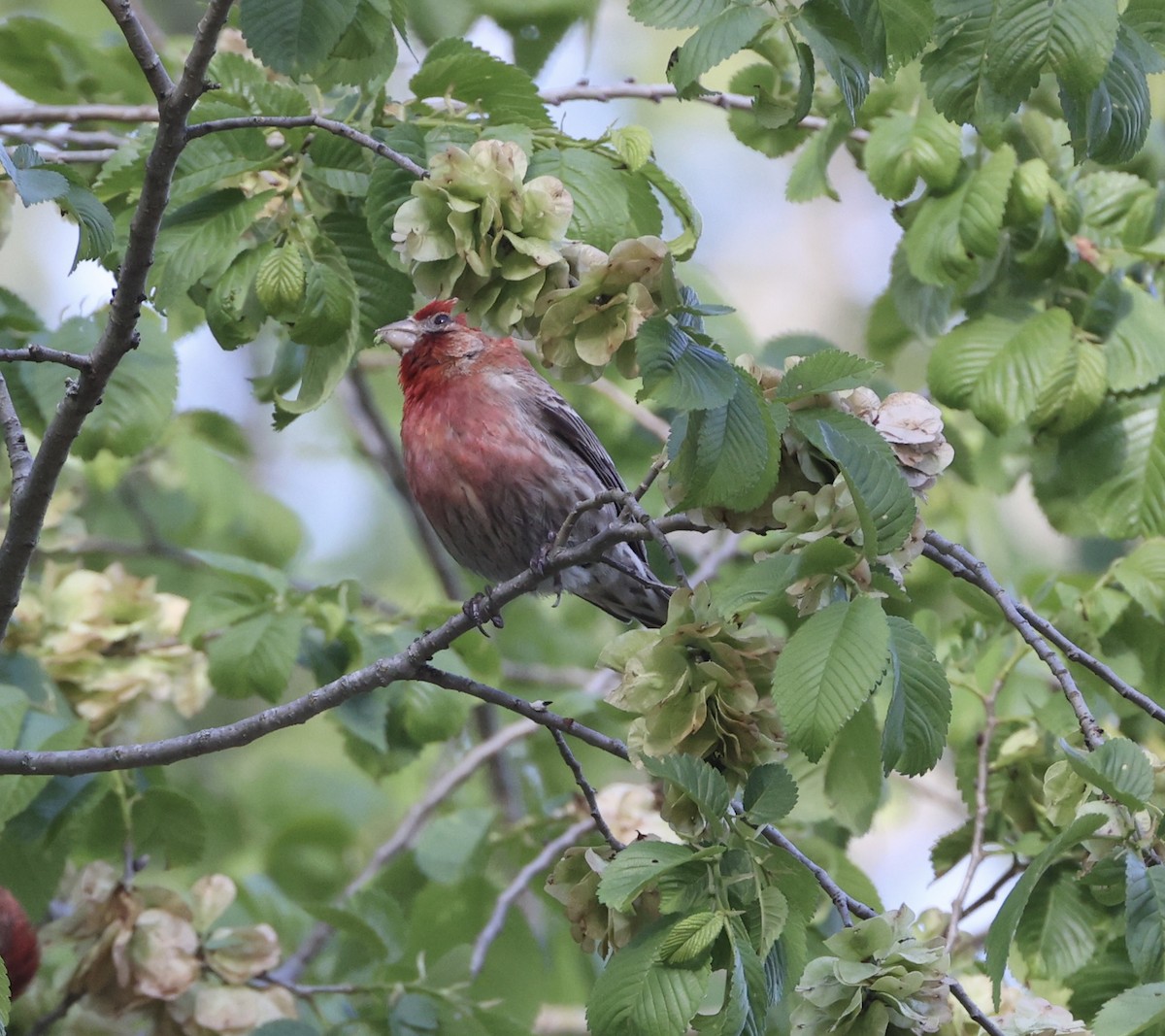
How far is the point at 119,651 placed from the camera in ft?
15.9

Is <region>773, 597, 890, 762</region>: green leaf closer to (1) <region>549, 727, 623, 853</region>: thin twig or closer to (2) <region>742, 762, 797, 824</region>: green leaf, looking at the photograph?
(2) <region>742, 762, 797, 824</region>: green leaf

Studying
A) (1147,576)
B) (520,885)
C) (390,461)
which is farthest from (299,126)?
(390,461)

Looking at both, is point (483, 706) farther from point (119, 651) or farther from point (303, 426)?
point (303, 426)

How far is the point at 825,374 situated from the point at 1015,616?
2.36 ft

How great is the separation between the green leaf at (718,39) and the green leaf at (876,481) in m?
0.69

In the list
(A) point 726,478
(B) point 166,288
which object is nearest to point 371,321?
(B) point 166,288

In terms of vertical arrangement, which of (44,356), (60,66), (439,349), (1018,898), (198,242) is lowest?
(1018,898)

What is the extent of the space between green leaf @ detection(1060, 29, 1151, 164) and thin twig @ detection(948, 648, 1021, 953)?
166 centimetres

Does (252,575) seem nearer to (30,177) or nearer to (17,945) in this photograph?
(17,945)

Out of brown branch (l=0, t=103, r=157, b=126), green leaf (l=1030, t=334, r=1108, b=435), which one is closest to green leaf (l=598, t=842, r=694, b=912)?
green leaf (l=1030, t=334, r=1108, b=435)

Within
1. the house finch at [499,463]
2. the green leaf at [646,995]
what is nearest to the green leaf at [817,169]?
the house finch at [499,463]

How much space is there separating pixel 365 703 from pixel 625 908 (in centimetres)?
197

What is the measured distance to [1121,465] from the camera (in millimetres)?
4277

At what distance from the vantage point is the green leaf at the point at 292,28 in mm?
2881
